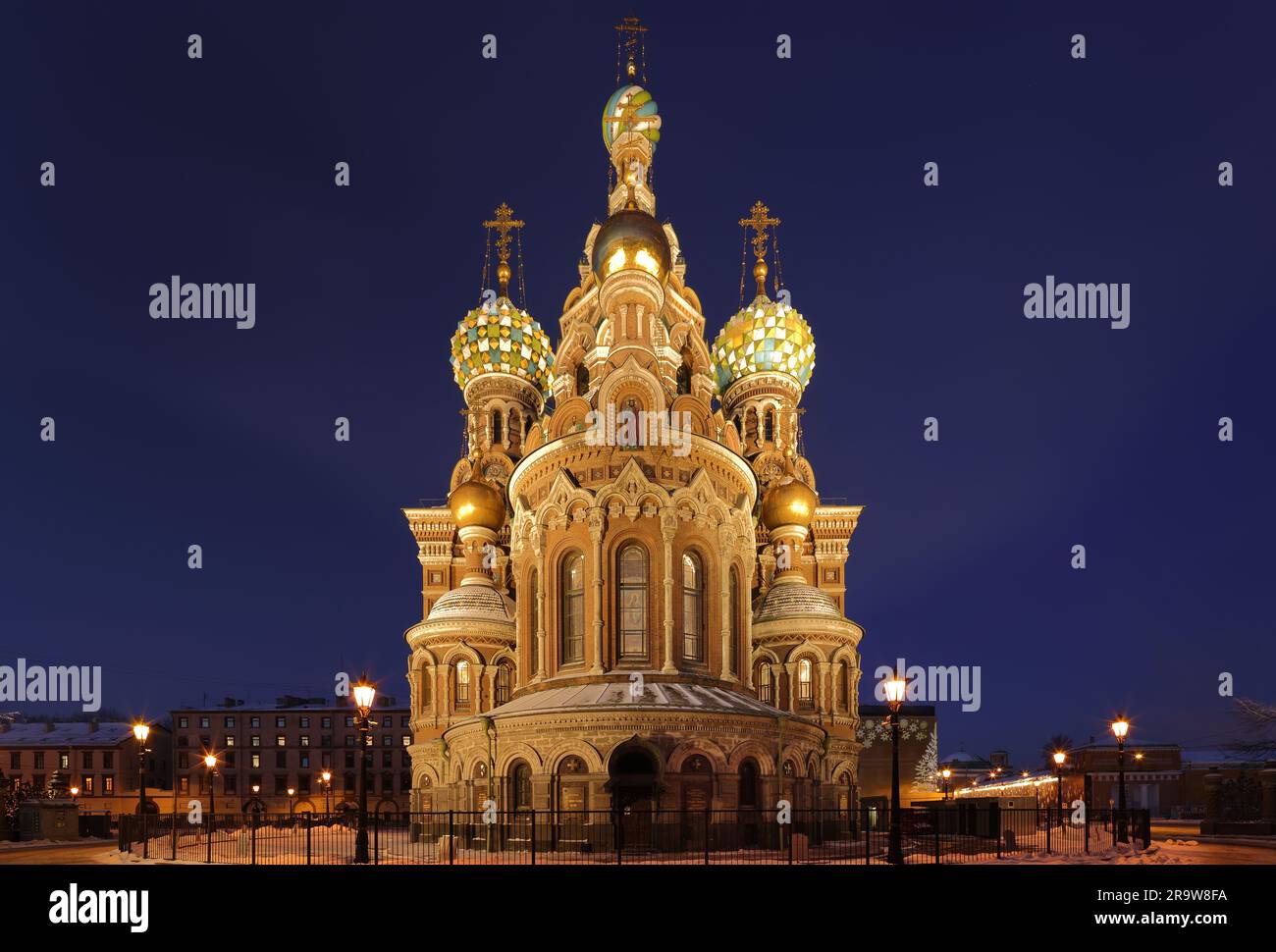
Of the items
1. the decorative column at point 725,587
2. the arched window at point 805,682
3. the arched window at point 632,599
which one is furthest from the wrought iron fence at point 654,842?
the arched window at point 805,682

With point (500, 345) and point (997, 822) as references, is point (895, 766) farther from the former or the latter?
point (500, 345)

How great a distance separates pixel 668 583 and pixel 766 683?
12716 mm

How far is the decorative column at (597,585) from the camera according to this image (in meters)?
32.1

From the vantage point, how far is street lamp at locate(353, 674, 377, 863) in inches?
801

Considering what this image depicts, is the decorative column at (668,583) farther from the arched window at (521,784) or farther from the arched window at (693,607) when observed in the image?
the arched window at (521,784)

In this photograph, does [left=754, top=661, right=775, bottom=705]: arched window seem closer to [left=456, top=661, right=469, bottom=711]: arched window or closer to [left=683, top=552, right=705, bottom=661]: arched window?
[left=683, top=552, right=705, bottom=661]: arched window

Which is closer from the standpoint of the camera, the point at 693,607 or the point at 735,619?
the point at 693,607

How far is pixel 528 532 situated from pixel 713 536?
632cm

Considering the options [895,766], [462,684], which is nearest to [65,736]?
[462,684]

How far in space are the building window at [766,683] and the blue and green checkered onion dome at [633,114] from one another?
81.3 feet

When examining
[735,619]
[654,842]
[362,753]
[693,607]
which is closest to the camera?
[362,753]

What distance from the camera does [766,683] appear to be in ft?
141

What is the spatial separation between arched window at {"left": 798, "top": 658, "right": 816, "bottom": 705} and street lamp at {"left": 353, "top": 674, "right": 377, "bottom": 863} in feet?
80.1
